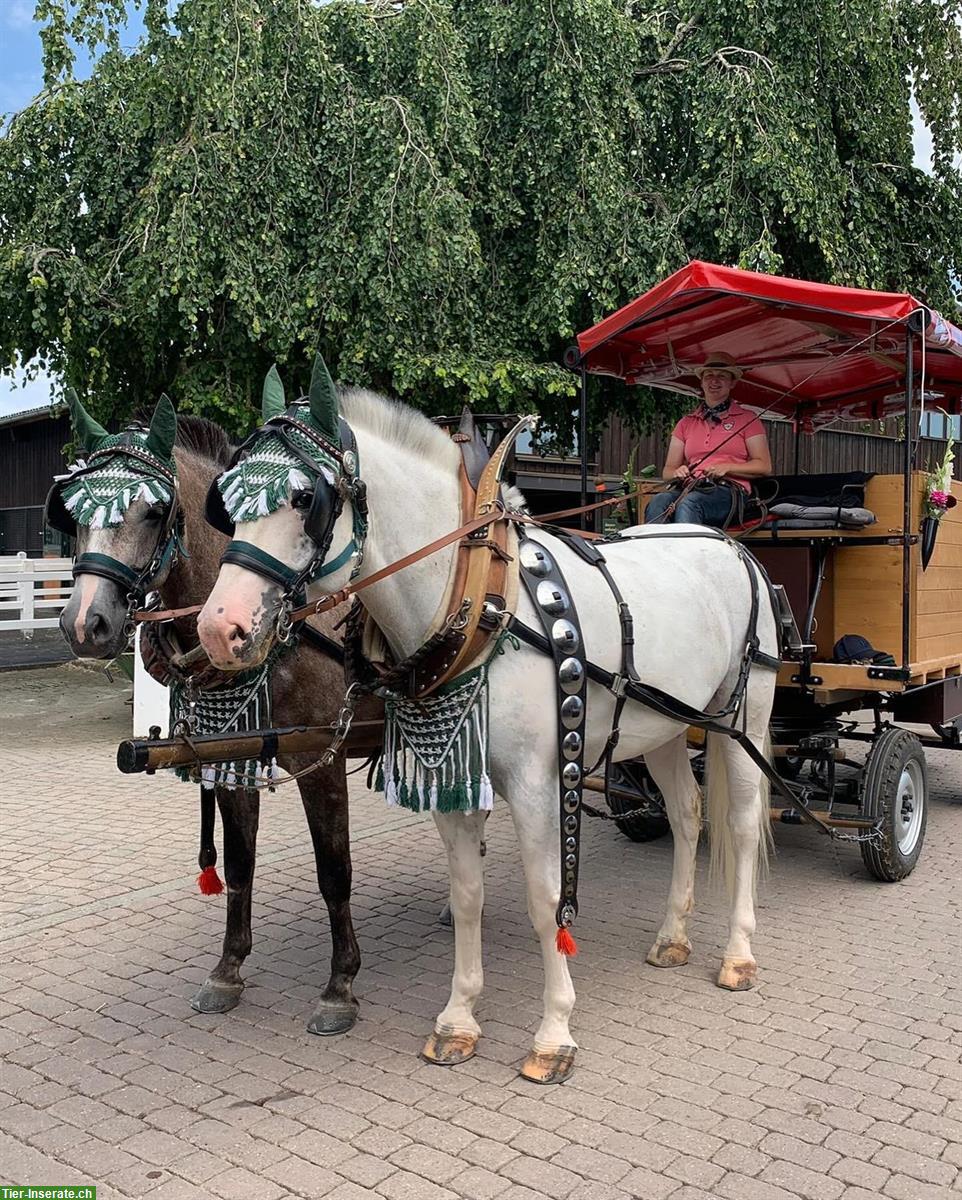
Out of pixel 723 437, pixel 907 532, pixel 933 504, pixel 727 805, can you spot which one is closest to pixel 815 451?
pixel 933 504

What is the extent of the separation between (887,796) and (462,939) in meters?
2.64

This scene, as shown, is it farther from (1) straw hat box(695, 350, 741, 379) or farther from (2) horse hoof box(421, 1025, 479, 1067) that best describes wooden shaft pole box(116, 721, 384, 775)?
(1) straw hat box(695, 350, 741, 379)

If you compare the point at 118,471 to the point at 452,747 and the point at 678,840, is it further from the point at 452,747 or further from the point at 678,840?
the point at 678,840

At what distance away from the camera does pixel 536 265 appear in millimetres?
10055

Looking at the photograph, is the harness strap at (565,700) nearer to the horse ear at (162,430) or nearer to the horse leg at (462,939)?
the horse leg at (462,939)

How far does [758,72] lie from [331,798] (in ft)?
30.1

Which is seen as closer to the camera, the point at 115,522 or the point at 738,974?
the point at 115,522

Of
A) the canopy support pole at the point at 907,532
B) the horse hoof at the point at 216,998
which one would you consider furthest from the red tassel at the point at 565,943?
the canopy support pole at the point at 907,532

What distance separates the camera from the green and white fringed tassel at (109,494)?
123 inches

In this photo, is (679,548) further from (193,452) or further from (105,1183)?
(105,1183)

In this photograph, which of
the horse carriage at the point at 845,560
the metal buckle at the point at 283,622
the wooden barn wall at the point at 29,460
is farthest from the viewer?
the wooden barn wall at the point at 29,460

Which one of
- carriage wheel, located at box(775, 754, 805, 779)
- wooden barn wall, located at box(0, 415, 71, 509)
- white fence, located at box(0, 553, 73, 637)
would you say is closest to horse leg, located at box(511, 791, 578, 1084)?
carriage wheel, located at box(775, 754, 805, 779)

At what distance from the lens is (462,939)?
11.6 ft

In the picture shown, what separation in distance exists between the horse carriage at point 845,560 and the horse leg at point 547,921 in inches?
55.9
